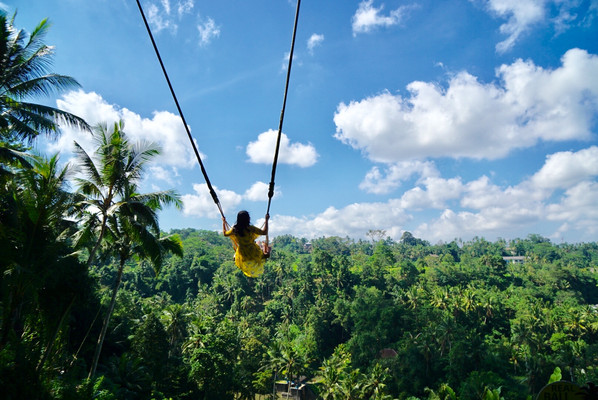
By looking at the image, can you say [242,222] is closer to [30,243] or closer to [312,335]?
[30,243]

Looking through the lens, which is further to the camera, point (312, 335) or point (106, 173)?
point (312, 335)

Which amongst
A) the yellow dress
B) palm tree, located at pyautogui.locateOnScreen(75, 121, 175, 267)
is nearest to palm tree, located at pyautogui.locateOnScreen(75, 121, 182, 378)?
palm tree, located at pyautogui.locateOnScreen(75, 121, 175, 267)

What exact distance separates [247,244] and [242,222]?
436 millimetres

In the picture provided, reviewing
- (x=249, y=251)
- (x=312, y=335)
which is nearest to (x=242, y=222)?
(x=249, y=251)

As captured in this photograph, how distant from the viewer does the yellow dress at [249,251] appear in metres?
5.20

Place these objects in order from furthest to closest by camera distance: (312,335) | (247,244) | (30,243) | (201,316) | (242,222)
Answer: (312,335)
(201,316)
(30,243)
(247,244)
(242,222)

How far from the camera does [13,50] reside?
8.78 meters

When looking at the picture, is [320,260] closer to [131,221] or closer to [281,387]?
[281,387]

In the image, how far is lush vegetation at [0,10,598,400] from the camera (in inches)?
239

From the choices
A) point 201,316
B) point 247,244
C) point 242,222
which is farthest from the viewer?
point 201,316

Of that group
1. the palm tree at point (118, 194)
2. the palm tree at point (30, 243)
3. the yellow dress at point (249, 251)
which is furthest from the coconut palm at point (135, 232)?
the yellow dress at point (249, 251)

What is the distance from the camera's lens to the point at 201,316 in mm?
29750

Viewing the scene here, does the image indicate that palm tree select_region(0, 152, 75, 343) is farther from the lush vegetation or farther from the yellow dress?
the yellow dress

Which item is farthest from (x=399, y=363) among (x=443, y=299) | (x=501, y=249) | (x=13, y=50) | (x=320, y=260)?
(x=501, y=249)
